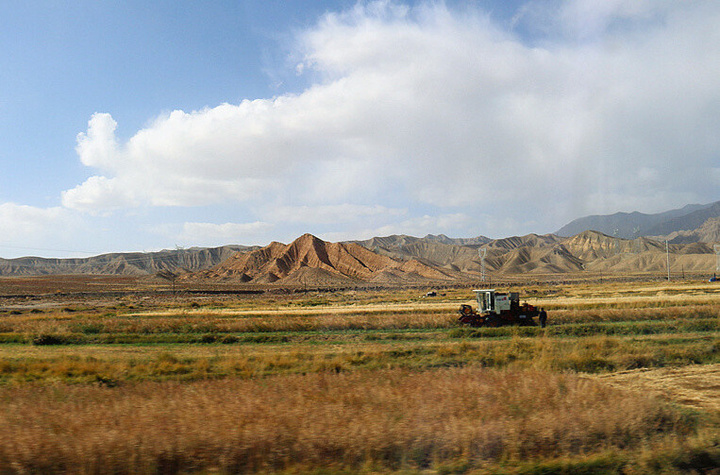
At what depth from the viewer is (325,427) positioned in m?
7.55

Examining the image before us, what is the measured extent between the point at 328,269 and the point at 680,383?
168 metres

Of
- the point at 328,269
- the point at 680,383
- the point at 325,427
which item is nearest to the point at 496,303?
the point at 680,383

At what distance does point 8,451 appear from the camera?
652 cm

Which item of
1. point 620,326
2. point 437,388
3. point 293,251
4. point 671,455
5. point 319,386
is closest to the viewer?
point 671,455

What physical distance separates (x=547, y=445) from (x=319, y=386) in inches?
197

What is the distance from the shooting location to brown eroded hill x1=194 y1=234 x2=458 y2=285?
547ft

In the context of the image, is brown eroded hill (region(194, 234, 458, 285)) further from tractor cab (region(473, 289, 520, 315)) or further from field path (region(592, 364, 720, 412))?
field path (region(592, 364, 720, 412))

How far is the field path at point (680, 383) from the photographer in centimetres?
1120

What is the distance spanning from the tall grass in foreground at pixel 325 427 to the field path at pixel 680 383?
2472 mm

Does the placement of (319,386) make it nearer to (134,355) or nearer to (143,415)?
(143,415)

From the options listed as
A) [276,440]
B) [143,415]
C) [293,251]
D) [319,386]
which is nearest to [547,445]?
[276,440]

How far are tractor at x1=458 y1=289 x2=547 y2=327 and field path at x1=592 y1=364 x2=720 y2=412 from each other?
52.5 ft

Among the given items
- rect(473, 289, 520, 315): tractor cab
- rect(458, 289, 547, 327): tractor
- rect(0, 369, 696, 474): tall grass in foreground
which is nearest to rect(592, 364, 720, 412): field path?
Answer: rect(0, 369, 696, 474): tall grass in foreground

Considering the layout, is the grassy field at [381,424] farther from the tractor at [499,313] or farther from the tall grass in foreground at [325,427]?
the tractor at [499,313]
